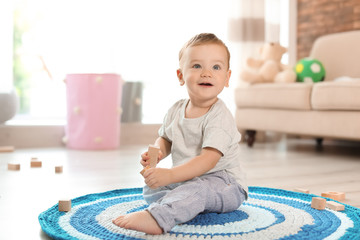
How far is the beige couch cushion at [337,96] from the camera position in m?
2.18

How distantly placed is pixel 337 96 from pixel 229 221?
1447mm

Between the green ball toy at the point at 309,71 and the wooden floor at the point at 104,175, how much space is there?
0.44 metres

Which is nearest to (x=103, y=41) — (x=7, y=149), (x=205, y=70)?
(x=7, y=149)

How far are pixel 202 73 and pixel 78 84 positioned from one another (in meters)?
1.65

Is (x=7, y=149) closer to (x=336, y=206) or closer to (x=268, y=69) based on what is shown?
(x=268, y=69)

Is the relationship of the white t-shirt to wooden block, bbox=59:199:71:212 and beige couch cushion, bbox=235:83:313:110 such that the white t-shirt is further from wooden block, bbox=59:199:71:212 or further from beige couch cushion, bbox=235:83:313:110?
beige couch cushion, bbox=235:83:313:110

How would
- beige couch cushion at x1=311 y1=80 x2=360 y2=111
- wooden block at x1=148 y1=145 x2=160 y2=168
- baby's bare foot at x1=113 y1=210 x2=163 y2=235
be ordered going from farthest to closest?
beige couch cushion at x1=311 y1=80 x2=360 y2=111
wooden block at x1=148 y1=145 x2=160 y2=168
baby's bare foot at x1=113 y1=210 x2=163 y2=235

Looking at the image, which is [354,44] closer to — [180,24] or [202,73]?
[180,24]

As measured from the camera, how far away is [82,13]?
3012mm

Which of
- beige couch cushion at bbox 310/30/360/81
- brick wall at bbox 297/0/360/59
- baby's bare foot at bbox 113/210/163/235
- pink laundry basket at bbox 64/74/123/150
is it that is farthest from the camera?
brick wall at bbox 297/0/360/59

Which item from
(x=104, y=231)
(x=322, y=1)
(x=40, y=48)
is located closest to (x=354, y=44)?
(x=322, y=1)

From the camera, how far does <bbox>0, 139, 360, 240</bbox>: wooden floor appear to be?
1.18 meters

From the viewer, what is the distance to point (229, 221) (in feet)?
3.34

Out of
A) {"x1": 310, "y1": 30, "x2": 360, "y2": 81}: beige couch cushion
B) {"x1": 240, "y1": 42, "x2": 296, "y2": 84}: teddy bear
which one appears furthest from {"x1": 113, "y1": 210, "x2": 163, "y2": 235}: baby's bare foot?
{"x1": 310, "y1": 30, "x2": 360, "y2": 81}: beige couch cushion
